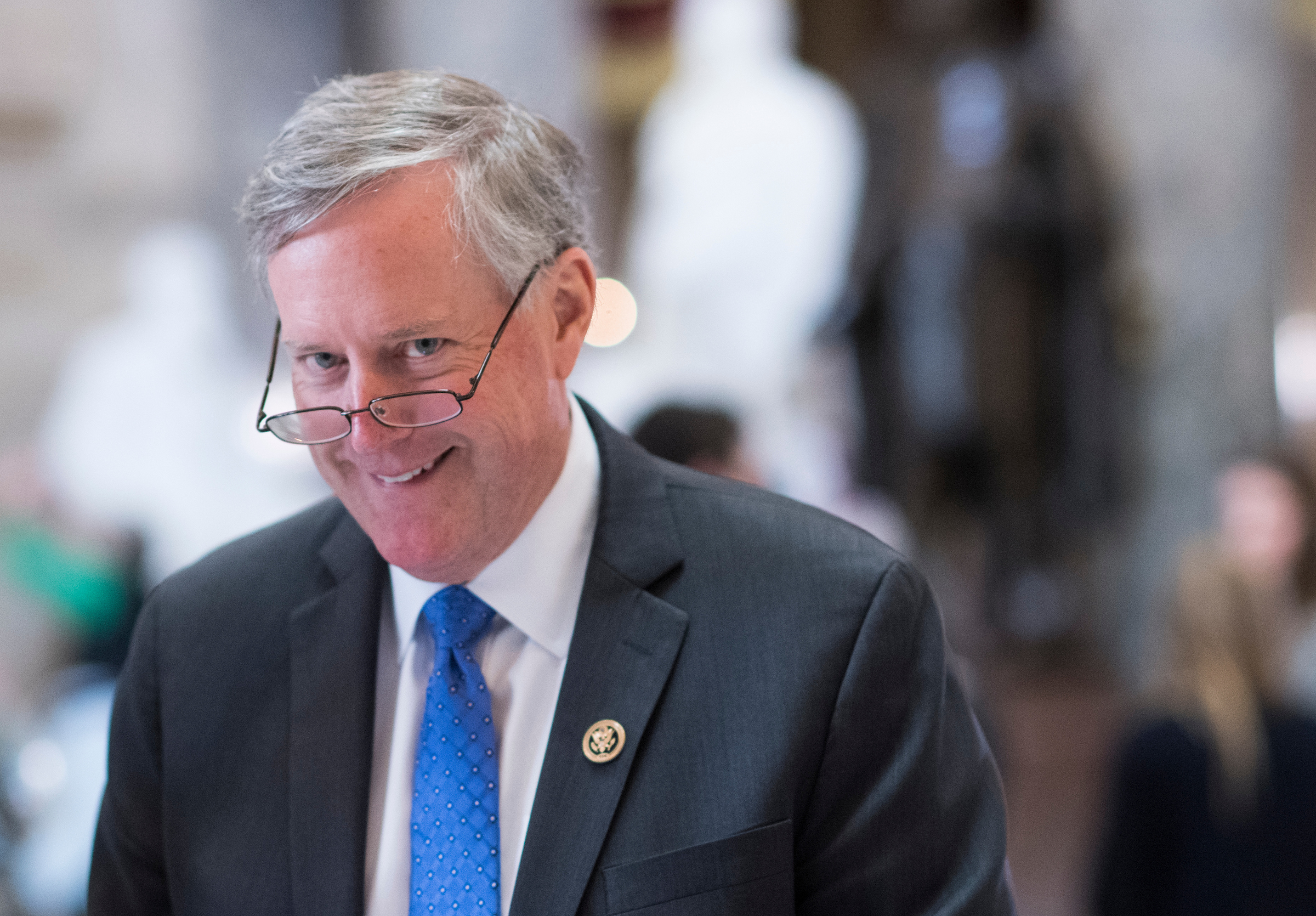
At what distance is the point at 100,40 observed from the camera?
618 centimetres

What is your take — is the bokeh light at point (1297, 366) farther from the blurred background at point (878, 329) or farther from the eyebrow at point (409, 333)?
the eyebrow at point (409, 333)

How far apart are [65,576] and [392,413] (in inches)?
167

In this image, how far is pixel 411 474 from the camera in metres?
1.36

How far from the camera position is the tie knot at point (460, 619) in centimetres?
147

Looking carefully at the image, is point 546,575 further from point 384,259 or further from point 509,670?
point 384,259

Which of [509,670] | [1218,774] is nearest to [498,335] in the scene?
[509,670]

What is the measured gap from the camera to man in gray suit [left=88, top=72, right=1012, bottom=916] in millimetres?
1308

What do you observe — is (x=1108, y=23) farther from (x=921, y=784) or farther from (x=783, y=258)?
(x=921, y=784)

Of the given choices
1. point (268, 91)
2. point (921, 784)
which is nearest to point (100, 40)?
point (268, 91)

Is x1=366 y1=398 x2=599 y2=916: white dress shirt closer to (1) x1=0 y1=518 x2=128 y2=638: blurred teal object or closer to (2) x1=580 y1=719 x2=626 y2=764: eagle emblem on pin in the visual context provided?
(2) x1=580 y1=719 x2=626 y2=764: eagle emblem on pin

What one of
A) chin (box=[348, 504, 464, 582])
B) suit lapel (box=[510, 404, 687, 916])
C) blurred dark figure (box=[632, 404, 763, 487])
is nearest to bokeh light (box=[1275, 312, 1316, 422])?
blurred dark figure (box=[632, 404, 763, 487])

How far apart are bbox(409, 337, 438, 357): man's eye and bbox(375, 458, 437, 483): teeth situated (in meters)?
0.11

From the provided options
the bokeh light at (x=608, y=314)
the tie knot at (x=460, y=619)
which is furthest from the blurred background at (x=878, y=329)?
the tie knot at (x=460, y=619)

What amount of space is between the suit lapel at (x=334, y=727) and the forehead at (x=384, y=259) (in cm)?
38
